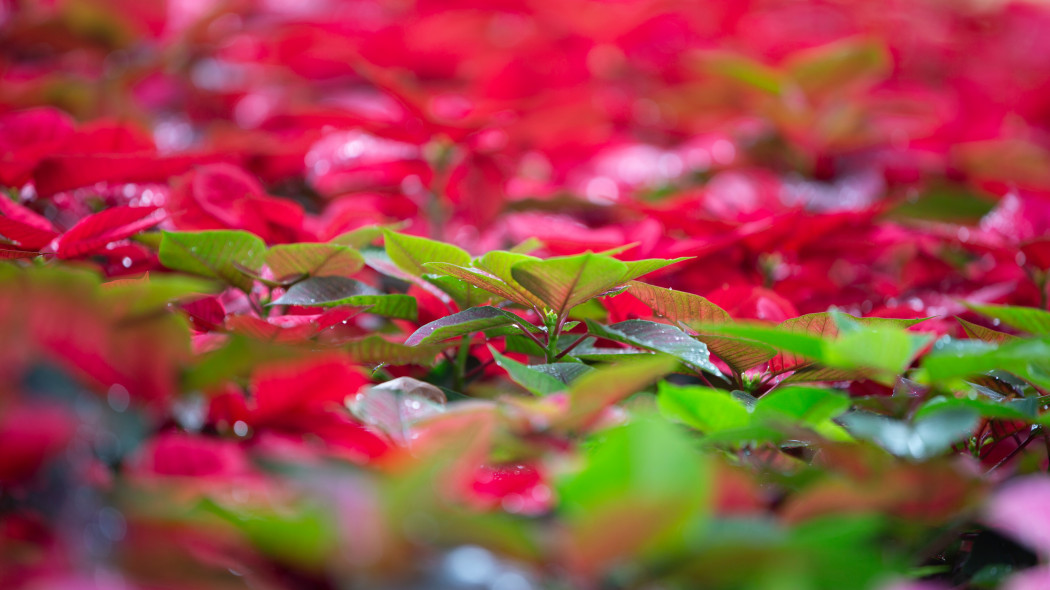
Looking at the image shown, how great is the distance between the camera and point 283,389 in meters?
0.45

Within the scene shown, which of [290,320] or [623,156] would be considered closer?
[290,320]

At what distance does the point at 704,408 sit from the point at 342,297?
27cm

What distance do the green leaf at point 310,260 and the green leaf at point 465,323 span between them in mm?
83

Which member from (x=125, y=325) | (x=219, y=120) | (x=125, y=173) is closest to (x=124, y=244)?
(x=125, y=173)

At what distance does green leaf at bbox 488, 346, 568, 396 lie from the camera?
0.48m

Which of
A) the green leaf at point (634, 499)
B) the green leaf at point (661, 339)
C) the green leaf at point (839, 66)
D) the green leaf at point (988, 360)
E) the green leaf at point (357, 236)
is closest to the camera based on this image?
the green leaf at point (634, 499)

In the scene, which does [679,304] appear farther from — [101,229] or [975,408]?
[101,229]

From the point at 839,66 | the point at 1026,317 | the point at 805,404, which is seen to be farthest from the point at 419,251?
the point at 839,66

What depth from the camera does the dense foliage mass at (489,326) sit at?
1.07 ft

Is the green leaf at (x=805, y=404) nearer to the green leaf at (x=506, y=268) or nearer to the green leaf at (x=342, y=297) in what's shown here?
the green leaf at (x=506, y=268)

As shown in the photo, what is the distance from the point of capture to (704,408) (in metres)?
0.44

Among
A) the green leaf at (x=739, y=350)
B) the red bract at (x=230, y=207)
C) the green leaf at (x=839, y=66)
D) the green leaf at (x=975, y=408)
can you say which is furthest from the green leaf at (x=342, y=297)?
the green leaf at (x=839, y=66)

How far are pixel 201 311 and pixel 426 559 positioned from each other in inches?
13.6

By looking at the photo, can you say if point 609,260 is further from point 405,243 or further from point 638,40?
point 638,40
